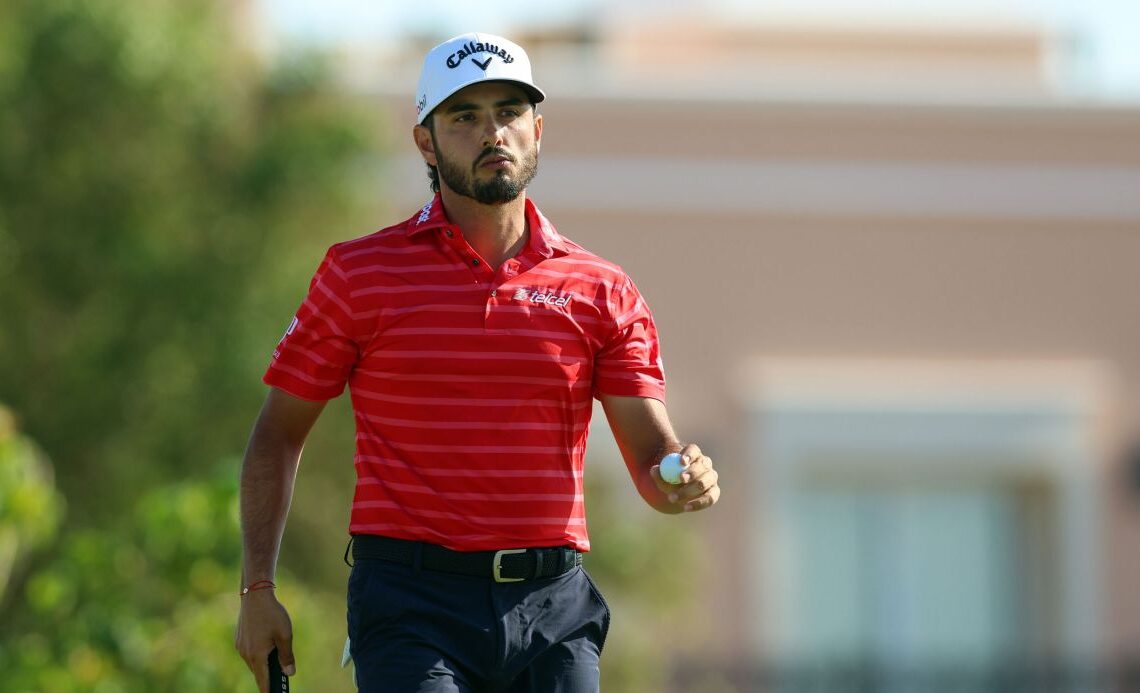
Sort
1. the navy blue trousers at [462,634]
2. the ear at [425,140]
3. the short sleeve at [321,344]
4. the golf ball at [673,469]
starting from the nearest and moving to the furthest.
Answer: the golf ball at [673,469], the navy blue trousers at [462,634], the short sleeve at [321,344], the ear at [425,140]

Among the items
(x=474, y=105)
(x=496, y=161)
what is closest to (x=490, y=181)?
(x=496, y=161)

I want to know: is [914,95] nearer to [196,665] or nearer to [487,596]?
[196,665]

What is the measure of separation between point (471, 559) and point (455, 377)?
15.0 inches

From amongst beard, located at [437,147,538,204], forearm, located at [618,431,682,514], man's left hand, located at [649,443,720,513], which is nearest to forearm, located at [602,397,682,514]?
forearm, located at [618,431,682,514]

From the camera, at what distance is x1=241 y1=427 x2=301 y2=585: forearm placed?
15.1 feet

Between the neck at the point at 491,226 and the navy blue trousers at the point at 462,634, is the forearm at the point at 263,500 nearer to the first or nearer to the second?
the navy blue trousers at the point at 462,634

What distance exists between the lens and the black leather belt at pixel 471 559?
4488mm

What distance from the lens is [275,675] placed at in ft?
15.0

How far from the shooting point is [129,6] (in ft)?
36.5

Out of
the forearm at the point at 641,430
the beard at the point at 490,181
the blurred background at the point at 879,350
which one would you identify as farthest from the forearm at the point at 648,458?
the blurred background at the point at 879,350

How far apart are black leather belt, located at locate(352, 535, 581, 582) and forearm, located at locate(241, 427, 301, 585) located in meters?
0.23

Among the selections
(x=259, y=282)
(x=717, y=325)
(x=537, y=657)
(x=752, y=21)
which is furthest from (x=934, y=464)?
(x=537, y=657)

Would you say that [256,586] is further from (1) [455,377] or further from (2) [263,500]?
(1) [455,377]

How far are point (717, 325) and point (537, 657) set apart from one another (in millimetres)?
15832
